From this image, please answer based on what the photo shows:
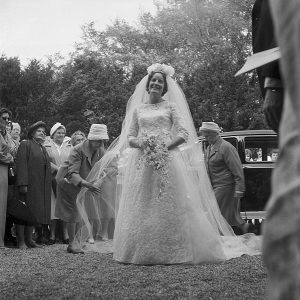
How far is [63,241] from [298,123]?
10088 millimetres

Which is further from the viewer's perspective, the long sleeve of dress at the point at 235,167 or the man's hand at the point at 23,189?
the man's hand at the point at 23,189

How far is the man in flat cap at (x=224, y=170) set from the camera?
31.9 ft

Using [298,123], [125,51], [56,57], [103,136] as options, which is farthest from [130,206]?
[56,57]

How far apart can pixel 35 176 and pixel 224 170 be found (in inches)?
111

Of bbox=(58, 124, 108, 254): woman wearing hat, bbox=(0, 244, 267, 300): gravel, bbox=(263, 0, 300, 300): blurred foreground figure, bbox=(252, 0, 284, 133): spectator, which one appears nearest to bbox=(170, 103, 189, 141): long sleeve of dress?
bbox=(0, 244, 267, 300): gravel

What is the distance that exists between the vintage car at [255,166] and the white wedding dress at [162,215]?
477 centimetres

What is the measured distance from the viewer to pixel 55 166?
36.9ft

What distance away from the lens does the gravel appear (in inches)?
189

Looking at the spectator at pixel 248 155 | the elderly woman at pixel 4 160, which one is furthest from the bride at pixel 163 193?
the spectator at pixel 248 155

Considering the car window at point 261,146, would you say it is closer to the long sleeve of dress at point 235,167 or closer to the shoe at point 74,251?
the long sleeve of dress at point 235,167

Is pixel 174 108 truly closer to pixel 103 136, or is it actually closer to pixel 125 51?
pixel 103 136

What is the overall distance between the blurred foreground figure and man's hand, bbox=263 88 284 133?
1572 millimetres

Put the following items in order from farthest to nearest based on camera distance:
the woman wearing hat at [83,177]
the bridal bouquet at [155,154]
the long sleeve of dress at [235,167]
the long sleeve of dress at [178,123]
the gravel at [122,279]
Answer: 1. the long sleeve of dress at [235,167]
2. the woman wearing hat at [83,177]
3. the long sleeve of dress at [178,123]
4. the bridal bouquet at [155,154]
5. the gravel at [122,279]

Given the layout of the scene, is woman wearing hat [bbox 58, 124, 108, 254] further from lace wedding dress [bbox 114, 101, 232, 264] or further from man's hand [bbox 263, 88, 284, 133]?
man's hand [bbox 263, 88, 284, 133]
